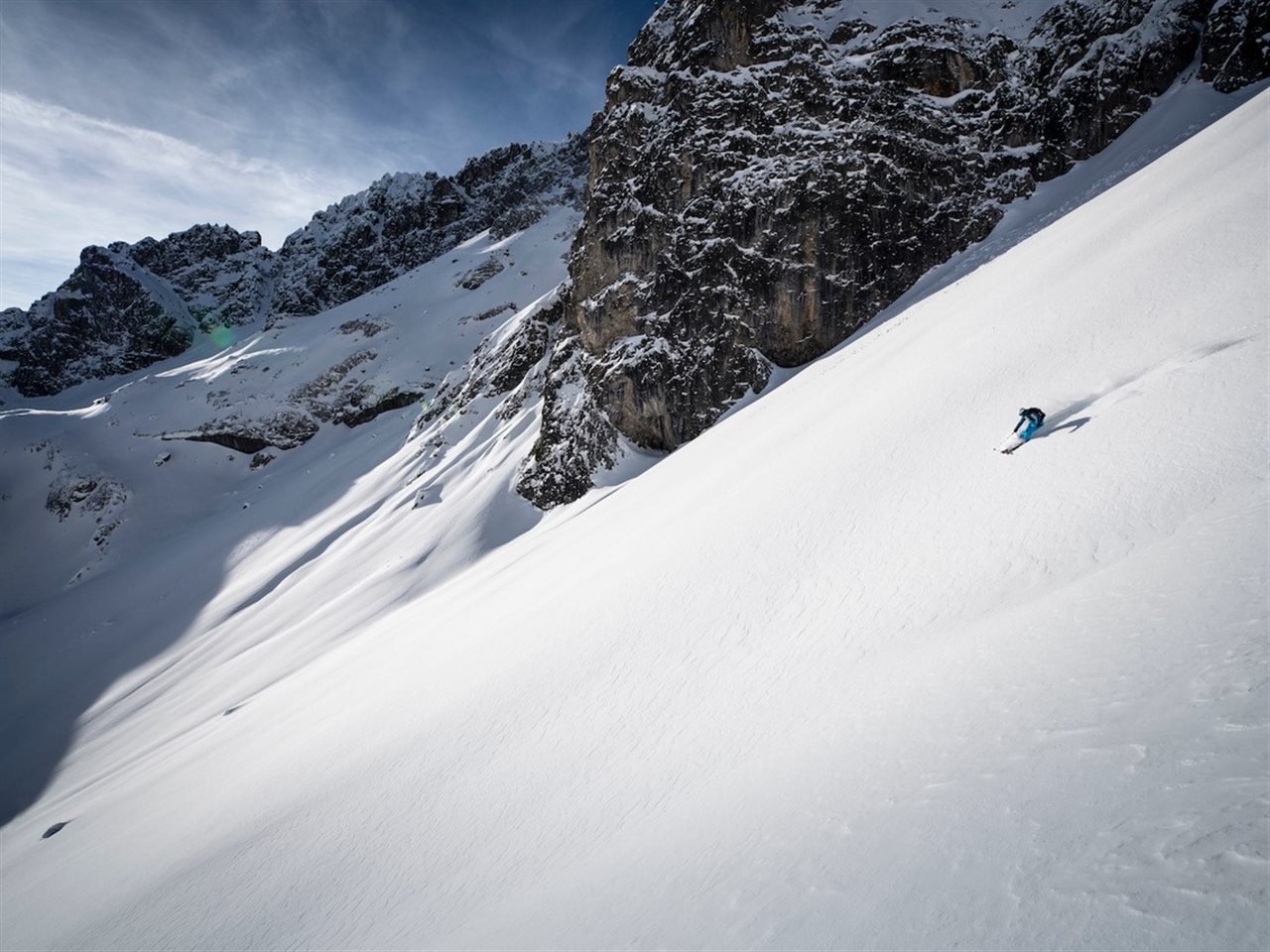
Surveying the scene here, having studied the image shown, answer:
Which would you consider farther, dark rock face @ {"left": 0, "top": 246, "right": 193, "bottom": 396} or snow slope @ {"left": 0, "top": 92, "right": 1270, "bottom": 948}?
dark rock face @ {"left": 0, "top": 246, "right": 193, "bottom": 396}

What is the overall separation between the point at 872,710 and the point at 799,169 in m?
33.2

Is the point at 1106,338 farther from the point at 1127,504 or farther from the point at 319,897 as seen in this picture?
the point at 319,897

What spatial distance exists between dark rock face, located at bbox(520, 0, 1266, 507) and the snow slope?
17.9 metres

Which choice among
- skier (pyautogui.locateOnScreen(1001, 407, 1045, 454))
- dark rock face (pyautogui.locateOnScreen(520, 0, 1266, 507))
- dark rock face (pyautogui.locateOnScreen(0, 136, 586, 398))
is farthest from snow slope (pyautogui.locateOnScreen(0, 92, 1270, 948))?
dark rock face (pyautogui.locateOnScreen(0, 136, 586, 398))

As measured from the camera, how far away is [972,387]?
8.40m

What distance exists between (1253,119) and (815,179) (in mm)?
20657

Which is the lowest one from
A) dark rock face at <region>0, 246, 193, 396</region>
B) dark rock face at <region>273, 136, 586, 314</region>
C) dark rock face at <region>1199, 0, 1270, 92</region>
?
dark rock face at <region>1199, 0, 1270, 92</region>

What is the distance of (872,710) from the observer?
374 cm

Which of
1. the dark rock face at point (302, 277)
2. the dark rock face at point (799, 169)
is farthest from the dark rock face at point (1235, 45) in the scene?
the dark rock face at point (302, 277)

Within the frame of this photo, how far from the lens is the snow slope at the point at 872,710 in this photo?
2.31 m

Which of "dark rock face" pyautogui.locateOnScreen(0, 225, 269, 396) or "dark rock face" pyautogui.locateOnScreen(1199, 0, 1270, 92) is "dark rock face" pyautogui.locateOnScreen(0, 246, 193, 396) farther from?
"dark rock face" pyautogui.locateOnScreen(1199, 0, 1270, 92)

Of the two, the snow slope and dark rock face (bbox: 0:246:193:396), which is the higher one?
dark rock face (bbox: 0:246:193:396)

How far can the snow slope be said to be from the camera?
2312 millimetres

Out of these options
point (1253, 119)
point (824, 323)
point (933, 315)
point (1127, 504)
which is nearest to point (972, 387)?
point (1127, 504)
